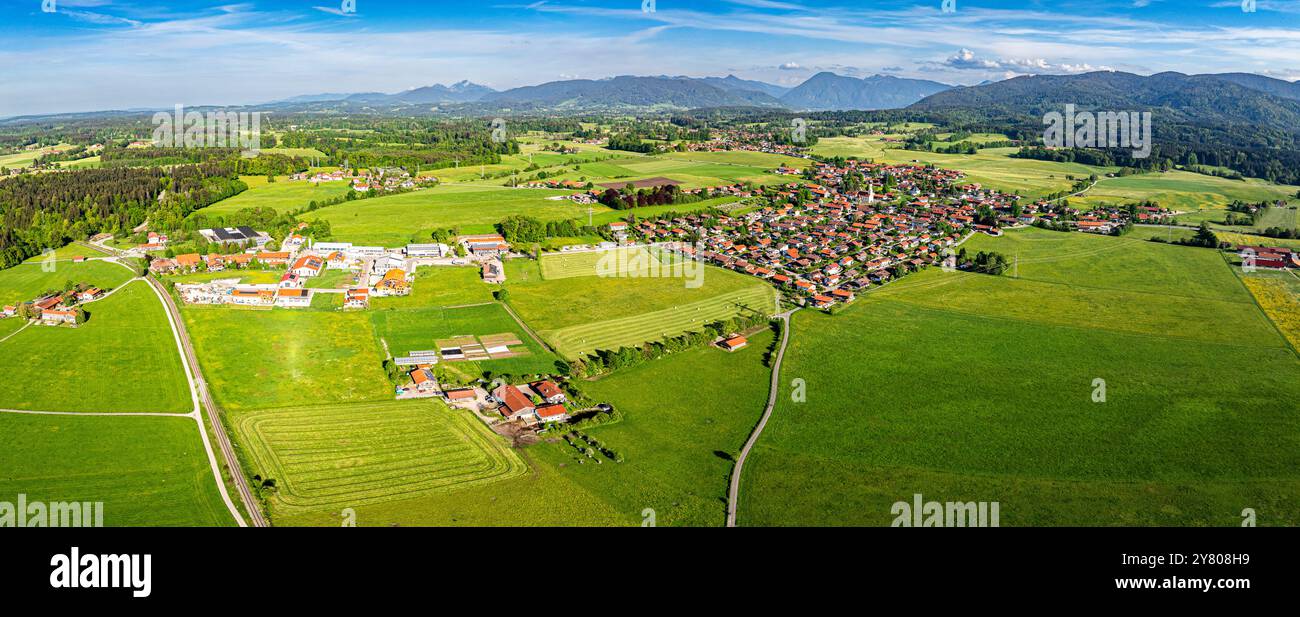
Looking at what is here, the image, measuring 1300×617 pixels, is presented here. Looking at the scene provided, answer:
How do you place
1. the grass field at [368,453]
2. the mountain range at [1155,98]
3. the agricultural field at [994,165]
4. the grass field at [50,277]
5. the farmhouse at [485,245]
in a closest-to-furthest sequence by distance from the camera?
the grass field at [368,453] < the grass field at [50,277] < the farmhouse at [485,245] < the agricultural field at [994,165] < the mountain range at [1155,98]

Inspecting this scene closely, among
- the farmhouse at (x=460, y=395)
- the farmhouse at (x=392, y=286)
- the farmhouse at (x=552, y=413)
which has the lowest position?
the farmhouse at (x=552, y=413)

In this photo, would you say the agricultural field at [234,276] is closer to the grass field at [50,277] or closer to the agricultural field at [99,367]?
the grass field at [50,277]

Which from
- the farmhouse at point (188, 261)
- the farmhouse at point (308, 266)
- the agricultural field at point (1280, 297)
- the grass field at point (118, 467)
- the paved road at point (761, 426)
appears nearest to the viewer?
the grass field at point (118, 467)

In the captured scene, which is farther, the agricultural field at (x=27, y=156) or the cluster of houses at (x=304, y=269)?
the agricultural field at (x=27, y=156)

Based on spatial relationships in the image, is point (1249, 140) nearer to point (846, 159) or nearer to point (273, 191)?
point (846, 159)

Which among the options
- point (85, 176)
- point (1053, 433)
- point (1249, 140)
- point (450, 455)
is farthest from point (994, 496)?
point (1249, 140)

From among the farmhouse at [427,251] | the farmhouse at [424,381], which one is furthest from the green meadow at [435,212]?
the farmhouse at [424,381]

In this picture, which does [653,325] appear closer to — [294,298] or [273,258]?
[294,298]
